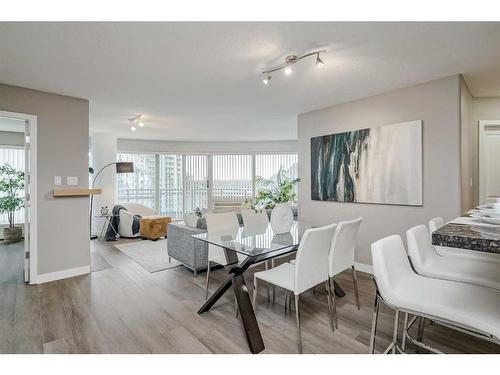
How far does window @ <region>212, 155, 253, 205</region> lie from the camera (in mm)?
7930

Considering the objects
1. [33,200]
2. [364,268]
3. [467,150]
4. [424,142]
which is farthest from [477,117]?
[33,200]

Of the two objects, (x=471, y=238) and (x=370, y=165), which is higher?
(x=370, y=165)

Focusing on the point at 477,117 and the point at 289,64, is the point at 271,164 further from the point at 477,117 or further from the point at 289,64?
the point at 289,64

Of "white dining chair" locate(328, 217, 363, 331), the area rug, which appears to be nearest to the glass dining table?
"white dining chair" locate(328, 217, 363, 331)

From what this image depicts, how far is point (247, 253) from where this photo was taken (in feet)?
6.97

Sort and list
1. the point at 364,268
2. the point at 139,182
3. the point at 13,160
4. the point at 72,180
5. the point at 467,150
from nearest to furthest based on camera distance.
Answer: the point at 467,150 → the point at 72,180 → the point at 364,268 → the point at 13,160 → the point at 139,182

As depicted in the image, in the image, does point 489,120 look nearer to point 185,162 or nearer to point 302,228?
point 302,228

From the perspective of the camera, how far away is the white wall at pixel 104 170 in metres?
5.87

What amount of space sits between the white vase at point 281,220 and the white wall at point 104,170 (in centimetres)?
441

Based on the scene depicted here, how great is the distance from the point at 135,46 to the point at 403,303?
2.50m

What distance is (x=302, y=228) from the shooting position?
3146 millimetres

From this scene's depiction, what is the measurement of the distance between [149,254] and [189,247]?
1.28m

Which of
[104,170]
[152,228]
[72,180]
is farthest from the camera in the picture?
[104,170]
